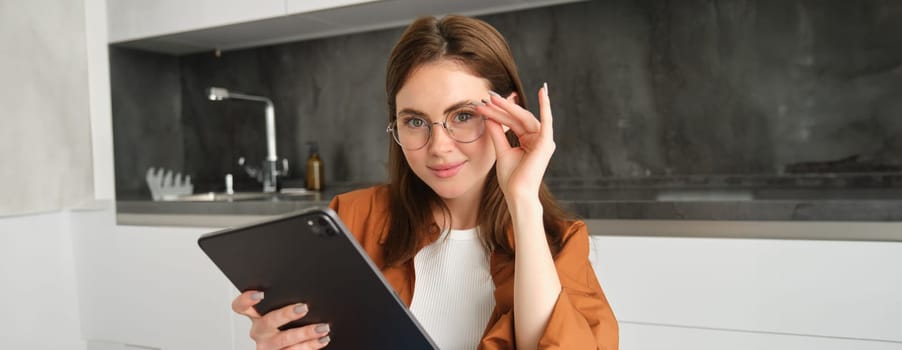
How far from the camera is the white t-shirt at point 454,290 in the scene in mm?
911

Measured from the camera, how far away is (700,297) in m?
1.35

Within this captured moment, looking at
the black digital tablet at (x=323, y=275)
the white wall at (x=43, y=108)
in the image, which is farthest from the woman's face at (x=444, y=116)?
the white wall at (x=43, y=108)

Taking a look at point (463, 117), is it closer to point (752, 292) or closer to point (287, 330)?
point (287, 330)

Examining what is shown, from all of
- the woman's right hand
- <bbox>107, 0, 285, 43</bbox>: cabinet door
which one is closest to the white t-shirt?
the woman's right hand

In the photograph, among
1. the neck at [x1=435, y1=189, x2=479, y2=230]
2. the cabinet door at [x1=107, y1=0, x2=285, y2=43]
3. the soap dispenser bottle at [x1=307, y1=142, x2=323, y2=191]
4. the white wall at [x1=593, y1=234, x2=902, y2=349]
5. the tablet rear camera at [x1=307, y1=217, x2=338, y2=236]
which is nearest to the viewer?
the tablet rear camera at [x1=307, y1=217, x2=338, y2=236]

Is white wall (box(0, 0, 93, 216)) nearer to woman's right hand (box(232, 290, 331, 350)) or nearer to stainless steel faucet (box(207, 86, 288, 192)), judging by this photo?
stainless steel faucet (box(207, 86, 288, 192))

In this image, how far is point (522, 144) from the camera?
0.86m

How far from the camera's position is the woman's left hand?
2.64 ft

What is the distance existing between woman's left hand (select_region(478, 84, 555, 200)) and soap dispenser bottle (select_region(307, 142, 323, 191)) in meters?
1.56

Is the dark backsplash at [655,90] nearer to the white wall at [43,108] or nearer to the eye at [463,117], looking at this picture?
the white wall at [43,108]

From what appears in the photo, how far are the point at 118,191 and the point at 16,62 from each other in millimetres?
551

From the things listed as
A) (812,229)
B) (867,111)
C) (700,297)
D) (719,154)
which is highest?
(867,111)

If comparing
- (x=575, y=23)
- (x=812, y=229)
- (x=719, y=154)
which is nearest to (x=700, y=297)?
(x=812, y=229)

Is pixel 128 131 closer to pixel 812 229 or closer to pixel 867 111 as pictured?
pixel 812 229
